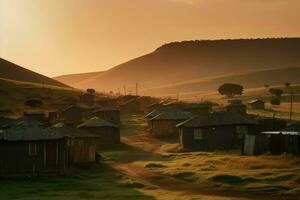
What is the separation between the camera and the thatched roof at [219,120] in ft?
211

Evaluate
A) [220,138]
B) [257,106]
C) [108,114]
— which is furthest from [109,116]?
[257,106]

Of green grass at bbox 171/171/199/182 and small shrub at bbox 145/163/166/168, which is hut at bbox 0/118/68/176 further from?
green grass at bbox 171/171/199/182

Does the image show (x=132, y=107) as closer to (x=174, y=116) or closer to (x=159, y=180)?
(x=174, y=116)

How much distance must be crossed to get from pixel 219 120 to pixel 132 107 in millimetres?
52818

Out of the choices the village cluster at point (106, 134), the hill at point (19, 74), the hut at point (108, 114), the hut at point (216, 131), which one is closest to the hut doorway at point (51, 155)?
the village cluster at point (106, 134)

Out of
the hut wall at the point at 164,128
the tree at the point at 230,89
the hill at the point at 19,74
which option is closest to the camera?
the hut wall at the point at 164,128

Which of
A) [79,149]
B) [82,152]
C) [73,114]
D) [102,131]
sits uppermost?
[73,114]

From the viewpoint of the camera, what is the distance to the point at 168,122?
82.5 metres

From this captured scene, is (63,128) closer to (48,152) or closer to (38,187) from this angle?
(48,152)

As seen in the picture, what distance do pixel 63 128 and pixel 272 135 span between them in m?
18.2

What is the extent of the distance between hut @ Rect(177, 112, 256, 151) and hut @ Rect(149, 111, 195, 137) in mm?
16256

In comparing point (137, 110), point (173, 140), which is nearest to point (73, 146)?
point (173, 140)

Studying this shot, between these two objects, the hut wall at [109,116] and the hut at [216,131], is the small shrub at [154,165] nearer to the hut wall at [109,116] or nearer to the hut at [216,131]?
the hut at [216,131]

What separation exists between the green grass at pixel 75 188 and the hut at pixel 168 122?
120 feet
